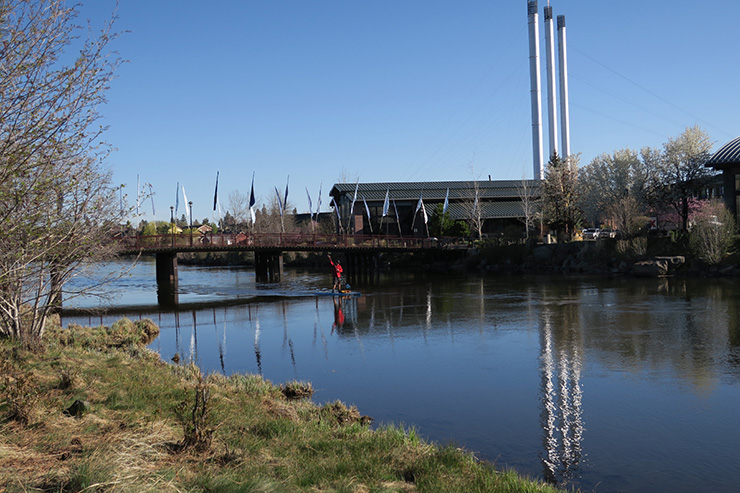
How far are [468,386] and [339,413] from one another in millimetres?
4852

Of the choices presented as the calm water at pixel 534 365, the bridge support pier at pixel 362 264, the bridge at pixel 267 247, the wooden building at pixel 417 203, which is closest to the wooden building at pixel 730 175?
the calm water at pixel 534 365

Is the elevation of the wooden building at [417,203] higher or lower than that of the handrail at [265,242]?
higher

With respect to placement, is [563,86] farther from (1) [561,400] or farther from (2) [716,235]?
(1) [561,400]

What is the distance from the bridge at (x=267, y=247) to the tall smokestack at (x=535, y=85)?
21.2 meters

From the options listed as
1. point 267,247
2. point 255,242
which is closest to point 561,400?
point 267,247

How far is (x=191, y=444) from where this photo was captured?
8.54 m

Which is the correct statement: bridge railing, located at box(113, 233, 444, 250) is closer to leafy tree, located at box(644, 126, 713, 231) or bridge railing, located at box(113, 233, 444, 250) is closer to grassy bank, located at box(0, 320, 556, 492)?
leafy tree, located at box(644, 126, 713, 231)

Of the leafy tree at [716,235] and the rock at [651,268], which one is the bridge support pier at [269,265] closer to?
the rock at [651,268]

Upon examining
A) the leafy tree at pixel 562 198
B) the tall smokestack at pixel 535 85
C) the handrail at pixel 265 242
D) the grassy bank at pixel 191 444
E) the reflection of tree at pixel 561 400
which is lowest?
the reflection of tree at pixel 561 400

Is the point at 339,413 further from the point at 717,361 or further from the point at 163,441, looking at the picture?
the point at 717,361

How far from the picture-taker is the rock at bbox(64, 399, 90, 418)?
1004 cm

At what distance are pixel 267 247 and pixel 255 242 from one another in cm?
281

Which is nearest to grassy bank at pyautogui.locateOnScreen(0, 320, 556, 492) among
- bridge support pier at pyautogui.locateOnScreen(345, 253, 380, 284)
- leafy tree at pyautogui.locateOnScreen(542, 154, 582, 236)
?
bridge support pier at pyautogui.locateOnScreen(345, 253, 380, 284)

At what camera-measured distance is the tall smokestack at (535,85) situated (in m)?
84.9
